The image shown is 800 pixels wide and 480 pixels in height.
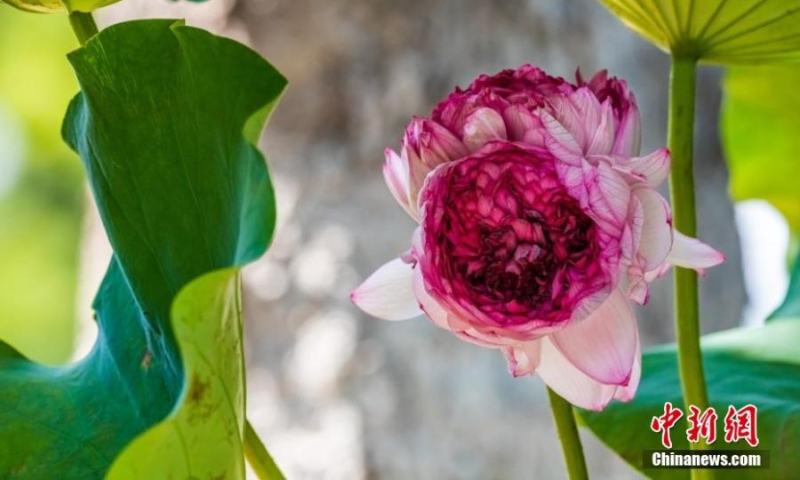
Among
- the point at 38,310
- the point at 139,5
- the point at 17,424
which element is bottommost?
the point at 38,310

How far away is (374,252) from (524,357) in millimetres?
1004

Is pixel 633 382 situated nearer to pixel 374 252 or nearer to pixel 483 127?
pixel 483 127

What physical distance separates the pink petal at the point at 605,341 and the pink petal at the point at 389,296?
0.17 ft

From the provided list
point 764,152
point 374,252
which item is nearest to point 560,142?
point 764,152

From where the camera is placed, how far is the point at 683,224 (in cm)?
41

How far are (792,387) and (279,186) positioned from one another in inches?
35.5

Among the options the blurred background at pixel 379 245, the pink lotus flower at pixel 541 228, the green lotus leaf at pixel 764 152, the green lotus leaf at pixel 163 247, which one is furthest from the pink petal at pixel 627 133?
the blurred background at pixel 379 245

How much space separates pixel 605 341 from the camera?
0.35m

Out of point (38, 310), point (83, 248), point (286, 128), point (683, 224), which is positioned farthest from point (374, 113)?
point (38, 310)

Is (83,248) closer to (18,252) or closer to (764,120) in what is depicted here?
(764,120)

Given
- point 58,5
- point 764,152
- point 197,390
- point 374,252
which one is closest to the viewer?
point 197,390

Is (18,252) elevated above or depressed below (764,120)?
below

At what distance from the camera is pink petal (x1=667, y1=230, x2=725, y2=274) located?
1.21ft

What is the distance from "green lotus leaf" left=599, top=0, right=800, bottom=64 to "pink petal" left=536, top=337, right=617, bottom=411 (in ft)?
0.50
